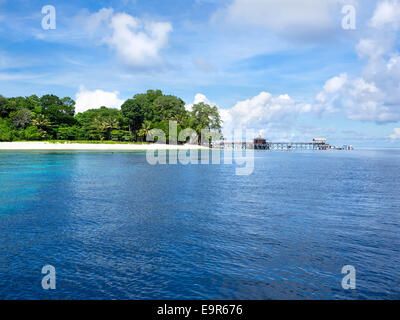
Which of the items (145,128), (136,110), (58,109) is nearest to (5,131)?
(58,109)

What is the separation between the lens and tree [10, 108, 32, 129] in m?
106

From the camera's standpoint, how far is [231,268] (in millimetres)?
11727

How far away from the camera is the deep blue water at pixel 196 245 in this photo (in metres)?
10.3

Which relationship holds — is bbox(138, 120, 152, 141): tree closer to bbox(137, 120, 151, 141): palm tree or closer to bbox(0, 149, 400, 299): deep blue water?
bbox(137, 120, 151, 141): palm tree

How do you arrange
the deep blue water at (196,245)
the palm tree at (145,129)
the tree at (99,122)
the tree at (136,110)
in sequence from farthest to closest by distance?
the palm tree at (145,129) → the tree at (136,110) → the tree at (99,122) → the deep blue water at (196,245)

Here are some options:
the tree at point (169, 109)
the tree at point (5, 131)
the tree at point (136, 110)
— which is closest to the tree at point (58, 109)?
the tree at point (5, 131)

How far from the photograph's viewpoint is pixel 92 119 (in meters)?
127

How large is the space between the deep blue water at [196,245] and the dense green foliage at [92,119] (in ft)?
304

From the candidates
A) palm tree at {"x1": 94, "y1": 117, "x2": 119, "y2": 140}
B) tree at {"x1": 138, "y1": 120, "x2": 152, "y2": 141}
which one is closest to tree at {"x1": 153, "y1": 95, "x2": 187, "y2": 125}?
tree at {"x1": 138, "y1": 120, "x2": 152, "y2": 141}

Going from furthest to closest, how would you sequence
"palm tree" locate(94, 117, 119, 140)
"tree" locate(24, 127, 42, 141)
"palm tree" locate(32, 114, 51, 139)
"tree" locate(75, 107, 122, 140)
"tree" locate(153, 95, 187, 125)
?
"tree" locate(153, 95, 187, 125)
"tree" locate(75, 107, 122, 140)
"palm tree" locate(94, 117, 119, 140)
"palm tree" locate(32, 114, 51, 139)
"tree" locate(24, 127, 42, 141)

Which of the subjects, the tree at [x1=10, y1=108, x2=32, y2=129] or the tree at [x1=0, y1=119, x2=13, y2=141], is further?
the tree at [x1=10, y1=108, x2=32, y2=129]

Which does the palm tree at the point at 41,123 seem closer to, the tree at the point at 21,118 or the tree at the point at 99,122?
the tree at the point at 21,118

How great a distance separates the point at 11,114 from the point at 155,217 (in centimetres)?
11046
